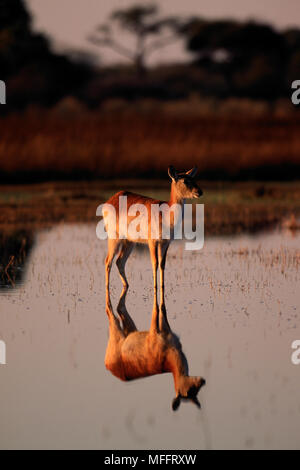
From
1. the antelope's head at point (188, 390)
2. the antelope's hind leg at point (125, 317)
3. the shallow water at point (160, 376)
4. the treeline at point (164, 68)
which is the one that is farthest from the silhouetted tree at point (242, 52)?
the antelope's head at point (188, 390)

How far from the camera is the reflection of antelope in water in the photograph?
23.3 ft

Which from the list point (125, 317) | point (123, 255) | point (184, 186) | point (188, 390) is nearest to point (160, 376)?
point (188, 390)

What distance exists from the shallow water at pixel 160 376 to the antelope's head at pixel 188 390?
0.19 ft

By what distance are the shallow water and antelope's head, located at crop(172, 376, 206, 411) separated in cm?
6

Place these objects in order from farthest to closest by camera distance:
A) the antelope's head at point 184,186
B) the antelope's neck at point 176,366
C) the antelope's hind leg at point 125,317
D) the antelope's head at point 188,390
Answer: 1. the antelope's head at point 184,186
2. the antelope's hind leg at point 125,317
3. the antelope's neck at point 176,366
4. the antelope's head at point 188,390

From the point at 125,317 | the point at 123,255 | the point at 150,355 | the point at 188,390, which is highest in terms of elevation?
the point at 123,255

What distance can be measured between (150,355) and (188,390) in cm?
105

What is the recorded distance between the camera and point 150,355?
7980 millimetres

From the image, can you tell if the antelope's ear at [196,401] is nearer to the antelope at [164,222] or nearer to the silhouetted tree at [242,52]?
the antelope at [164,222]

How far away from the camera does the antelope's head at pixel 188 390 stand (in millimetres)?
6720

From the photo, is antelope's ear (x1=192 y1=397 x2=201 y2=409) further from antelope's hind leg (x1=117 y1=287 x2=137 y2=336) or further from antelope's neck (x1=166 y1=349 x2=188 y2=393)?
antelope's hind leg (x1=117 y1=287 x2=137 y2=336)

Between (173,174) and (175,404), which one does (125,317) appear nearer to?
(173,174)

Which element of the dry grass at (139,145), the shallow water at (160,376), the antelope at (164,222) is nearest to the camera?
the shallow water at (160,376)

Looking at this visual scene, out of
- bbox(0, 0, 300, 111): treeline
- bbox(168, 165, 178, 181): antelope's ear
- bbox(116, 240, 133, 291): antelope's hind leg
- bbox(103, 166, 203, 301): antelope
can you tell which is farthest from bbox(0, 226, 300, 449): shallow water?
bbox(0, 0, 300, 111): treeline
